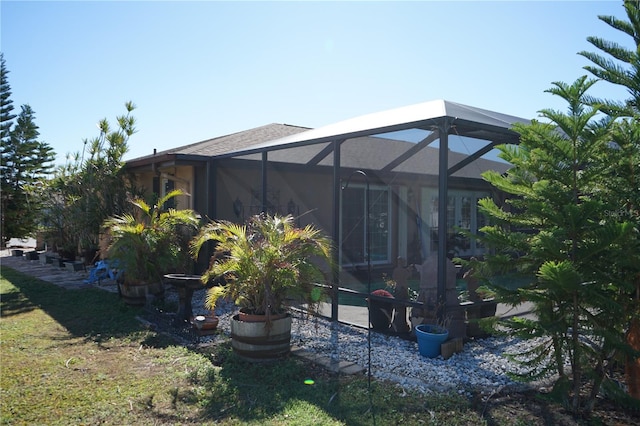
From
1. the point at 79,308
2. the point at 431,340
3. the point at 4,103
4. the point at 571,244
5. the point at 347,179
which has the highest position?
the point at 4,103

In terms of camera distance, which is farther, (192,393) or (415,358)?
(415,358)

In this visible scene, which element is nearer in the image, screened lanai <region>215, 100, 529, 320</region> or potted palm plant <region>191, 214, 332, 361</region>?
potted palm plant <region>191, 214, 332, 361</region>

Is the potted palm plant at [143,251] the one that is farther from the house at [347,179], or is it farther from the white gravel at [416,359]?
the white gravel at [416,359]

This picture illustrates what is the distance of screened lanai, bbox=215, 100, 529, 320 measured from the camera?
729cm

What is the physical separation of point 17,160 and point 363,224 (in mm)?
20670

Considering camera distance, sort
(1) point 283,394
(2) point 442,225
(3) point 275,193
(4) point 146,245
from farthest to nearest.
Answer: (3) point 275,193, (4) point 146,245, (2) point 442,225, (1) point 283,394

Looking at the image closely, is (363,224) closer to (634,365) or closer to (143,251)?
(143,251)

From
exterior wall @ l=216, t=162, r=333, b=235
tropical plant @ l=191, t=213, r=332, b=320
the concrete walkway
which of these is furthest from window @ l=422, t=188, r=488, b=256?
the concrete walkway

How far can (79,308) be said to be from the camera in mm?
7285

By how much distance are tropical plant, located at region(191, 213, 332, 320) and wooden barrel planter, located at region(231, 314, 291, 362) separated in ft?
0.48

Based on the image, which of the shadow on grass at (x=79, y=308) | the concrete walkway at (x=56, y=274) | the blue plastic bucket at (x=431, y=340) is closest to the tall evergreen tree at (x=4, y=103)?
the concrete walkway at (x=56, y=274)

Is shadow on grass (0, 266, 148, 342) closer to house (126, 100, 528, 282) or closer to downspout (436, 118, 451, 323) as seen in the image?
house (126, 100, 528, 282)

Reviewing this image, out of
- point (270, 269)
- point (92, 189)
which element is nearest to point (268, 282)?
point (270, 269)

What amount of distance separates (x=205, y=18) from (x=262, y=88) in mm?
1807
